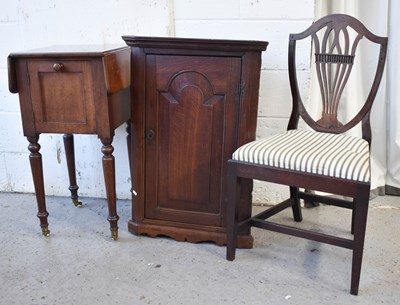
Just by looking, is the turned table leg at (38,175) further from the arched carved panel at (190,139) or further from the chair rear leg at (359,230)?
the chair rear leg at (359,230)

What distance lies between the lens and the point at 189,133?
197 cm

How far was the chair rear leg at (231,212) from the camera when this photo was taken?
1802mm

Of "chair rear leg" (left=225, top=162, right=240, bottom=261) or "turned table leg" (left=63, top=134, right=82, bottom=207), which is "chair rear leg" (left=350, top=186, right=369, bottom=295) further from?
"turned table leg" (left=63, top=134, right=82, bottom=207)

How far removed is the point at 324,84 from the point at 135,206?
1.03 metres

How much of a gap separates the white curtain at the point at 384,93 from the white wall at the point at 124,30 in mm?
272

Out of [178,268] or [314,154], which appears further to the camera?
[178,268]

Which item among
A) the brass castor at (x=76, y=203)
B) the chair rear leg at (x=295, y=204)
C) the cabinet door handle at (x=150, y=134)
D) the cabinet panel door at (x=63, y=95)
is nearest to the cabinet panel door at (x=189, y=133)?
the cabinet door handle at (x=150, y=134)

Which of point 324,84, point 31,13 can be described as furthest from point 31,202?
point 324,84

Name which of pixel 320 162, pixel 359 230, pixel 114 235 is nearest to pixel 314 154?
pixel 320 162

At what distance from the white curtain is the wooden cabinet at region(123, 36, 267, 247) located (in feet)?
2.48

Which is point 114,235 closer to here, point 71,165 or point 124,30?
point 71,165

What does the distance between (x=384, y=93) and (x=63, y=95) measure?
1.74 metres

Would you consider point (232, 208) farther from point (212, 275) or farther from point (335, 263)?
point (335, 263)

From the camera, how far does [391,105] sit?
8.35 ft
